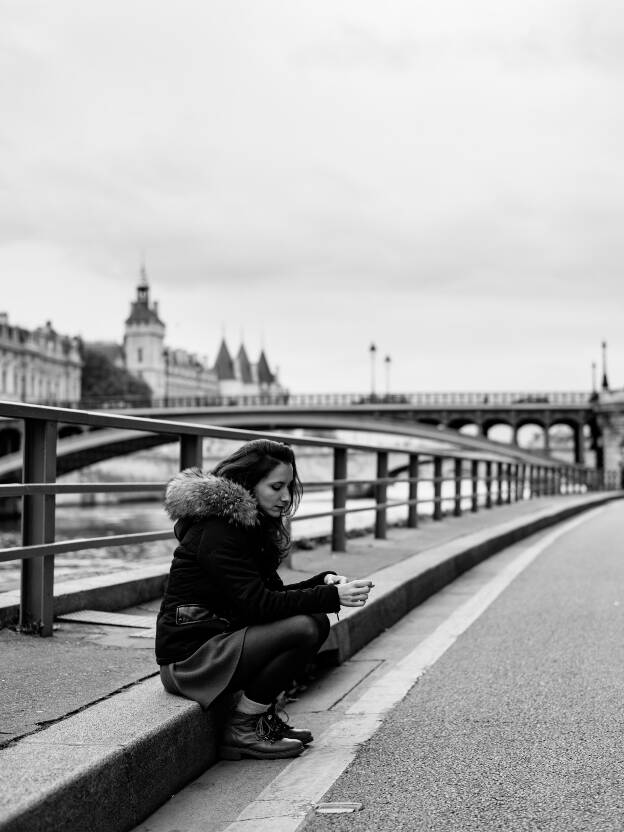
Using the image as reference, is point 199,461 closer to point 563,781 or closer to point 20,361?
point 563,781

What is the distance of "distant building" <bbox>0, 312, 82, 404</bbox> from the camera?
110 metres

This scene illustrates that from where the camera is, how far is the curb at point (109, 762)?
2.86 metres

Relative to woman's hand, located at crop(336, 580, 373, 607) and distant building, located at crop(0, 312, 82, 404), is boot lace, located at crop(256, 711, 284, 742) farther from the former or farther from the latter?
distant building, located at crop(0, 312, 82, 404)

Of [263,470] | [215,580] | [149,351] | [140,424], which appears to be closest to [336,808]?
[215,580]

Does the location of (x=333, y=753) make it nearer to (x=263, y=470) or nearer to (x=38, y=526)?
(x=263, y=470)

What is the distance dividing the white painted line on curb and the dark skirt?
345 mm

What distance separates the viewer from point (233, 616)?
13.2ft

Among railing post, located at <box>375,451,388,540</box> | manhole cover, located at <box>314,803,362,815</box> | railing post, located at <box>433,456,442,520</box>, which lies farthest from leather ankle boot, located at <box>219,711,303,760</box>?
railing post, located at <box>433,456,442,520</box>

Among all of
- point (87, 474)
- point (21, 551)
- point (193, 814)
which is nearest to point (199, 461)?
point (21, 551)

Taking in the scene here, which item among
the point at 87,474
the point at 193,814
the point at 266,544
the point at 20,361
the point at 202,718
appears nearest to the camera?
the point at 193,814

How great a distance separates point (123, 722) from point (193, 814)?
0.34 m

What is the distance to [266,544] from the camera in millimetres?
4160

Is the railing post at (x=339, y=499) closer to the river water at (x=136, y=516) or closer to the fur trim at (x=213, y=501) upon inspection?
the river water at (x=136, y=516)

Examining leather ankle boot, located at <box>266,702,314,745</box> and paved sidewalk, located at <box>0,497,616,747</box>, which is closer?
paved sidewalk, located at <box>0,497,616,747</box>
